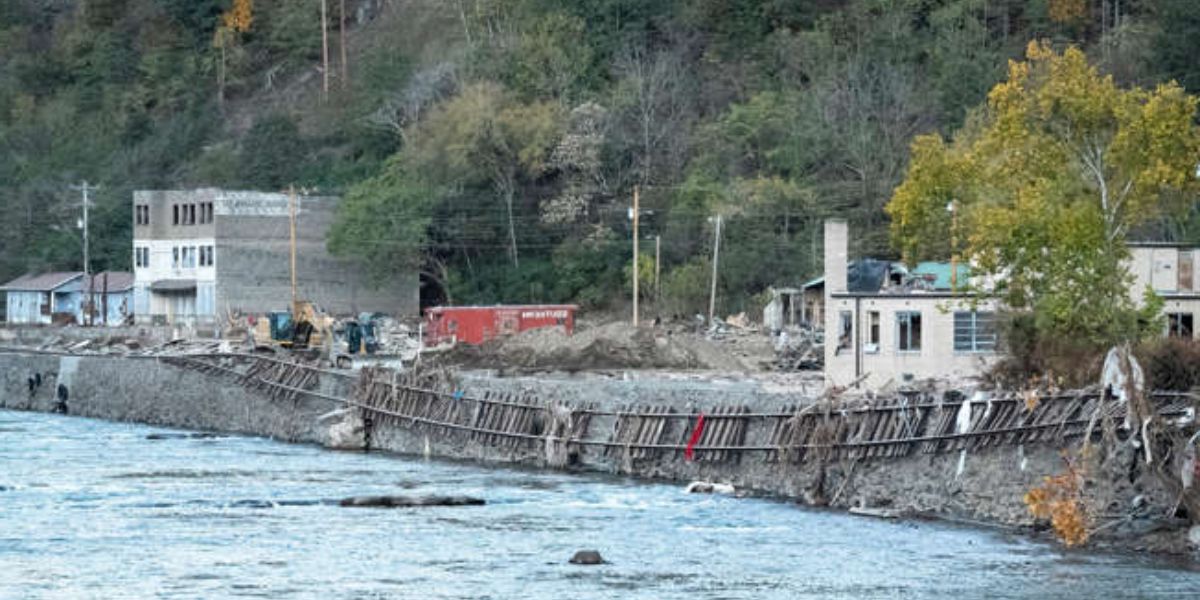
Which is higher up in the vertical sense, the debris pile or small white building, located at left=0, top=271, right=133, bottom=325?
small white building, located at left=0, top=271, right=133, bottom=325

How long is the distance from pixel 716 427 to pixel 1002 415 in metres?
10.5

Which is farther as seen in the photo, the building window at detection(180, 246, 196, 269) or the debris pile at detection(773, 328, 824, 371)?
the building window at detection(180, 246, 196, 269)

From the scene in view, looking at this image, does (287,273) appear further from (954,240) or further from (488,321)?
(954,240)

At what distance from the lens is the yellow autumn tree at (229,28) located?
164375mm

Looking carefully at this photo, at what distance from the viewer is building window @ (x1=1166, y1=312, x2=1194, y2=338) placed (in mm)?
63531

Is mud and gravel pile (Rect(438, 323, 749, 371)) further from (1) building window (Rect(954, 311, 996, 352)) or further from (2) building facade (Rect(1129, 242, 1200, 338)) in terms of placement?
(2) building facade (Rect(1129, 242, 1200, 338))

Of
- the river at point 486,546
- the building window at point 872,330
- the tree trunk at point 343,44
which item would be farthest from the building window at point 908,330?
the tree trunk at point 343,44

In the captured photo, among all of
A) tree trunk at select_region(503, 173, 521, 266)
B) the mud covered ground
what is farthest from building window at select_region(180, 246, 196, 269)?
the mud covered ground

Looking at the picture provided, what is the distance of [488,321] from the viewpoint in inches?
4023

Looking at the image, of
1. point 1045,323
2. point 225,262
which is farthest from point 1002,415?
point 225,262

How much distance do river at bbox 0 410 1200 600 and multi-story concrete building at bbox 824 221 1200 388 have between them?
1043 cm

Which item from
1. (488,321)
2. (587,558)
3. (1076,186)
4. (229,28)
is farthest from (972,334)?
(229,28)

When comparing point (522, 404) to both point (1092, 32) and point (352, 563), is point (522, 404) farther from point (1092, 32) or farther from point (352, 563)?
point (1092, 32)

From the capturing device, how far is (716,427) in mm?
58531
